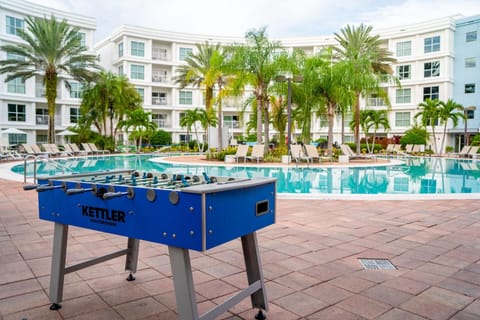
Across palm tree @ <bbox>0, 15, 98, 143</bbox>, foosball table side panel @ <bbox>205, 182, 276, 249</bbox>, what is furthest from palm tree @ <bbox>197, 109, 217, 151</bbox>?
foosball table side panel @ <bbox>205, 182, 276, 249</bbox>

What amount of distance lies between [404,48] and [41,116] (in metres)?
37.7

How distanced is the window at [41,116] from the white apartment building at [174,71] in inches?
3.5

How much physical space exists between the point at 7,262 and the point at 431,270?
4331mm

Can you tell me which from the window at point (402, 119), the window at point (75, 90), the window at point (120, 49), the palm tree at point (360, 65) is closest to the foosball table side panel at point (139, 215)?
the palm tree at point (360, 65)

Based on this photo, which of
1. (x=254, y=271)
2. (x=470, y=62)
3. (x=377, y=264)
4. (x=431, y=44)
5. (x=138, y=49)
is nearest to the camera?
(x=254, y=271)

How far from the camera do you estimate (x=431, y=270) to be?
388cm

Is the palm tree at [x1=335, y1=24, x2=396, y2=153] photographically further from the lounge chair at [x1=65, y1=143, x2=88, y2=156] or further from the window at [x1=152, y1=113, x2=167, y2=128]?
the window at [x1=152, y1=113, x2=167, y2=128]

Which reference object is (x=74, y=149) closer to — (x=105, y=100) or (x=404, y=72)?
(x=105, y=100)

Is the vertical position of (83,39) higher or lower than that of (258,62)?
higher

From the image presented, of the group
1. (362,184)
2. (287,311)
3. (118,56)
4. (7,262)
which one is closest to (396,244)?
(287,311)

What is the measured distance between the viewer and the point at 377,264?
409 centimetres

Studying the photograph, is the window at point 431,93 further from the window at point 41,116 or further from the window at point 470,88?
the window at point 41,116

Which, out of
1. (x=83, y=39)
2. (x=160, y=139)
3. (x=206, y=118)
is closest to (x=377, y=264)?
(x=206, y=118)

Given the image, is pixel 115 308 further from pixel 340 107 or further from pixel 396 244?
pixel 340 107
